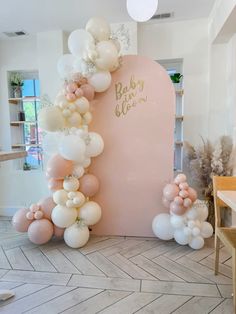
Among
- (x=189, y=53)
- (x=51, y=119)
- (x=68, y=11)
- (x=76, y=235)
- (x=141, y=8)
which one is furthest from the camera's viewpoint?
(x=189, y=53)

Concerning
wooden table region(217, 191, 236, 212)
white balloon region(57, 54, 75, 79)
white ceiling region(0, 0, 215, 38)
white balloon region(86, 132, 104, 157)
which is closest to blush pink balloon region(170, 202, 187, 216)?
wooden table region(217, 191, 236, 212)

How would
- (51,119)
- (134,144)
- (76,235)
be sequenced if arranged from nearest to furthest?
(51,119) → (76,235) → (134,144)

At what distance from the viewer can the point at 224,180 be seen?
6.72 feet

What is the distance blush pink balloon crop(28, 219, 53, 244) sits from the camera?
252cm

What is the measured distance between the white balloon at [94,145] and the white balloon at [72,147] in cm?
13

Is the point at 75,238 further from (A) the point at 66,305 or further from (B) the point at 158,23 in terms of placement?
(B) the point at 158,23

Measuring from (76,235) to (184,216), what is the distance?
3.87ft

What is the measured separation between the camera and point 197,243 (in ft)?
8.19

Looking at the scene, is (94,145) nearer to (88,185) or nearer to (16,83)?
(88,185)

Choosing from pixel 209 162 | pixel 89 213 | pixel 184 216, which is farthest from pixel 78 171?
pixel 209 162

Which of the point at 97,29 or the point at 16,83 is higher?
the point at 97,29

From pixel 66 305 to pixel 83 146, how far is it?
139 centimetres

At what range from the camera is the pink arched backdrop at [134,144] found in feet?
8.80

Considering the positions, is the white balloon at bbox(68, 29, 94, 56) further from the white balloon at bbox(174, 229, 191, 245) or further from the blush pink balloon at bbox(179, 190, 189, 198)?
the white balloon at bbox(174, 229, 191, 245)
